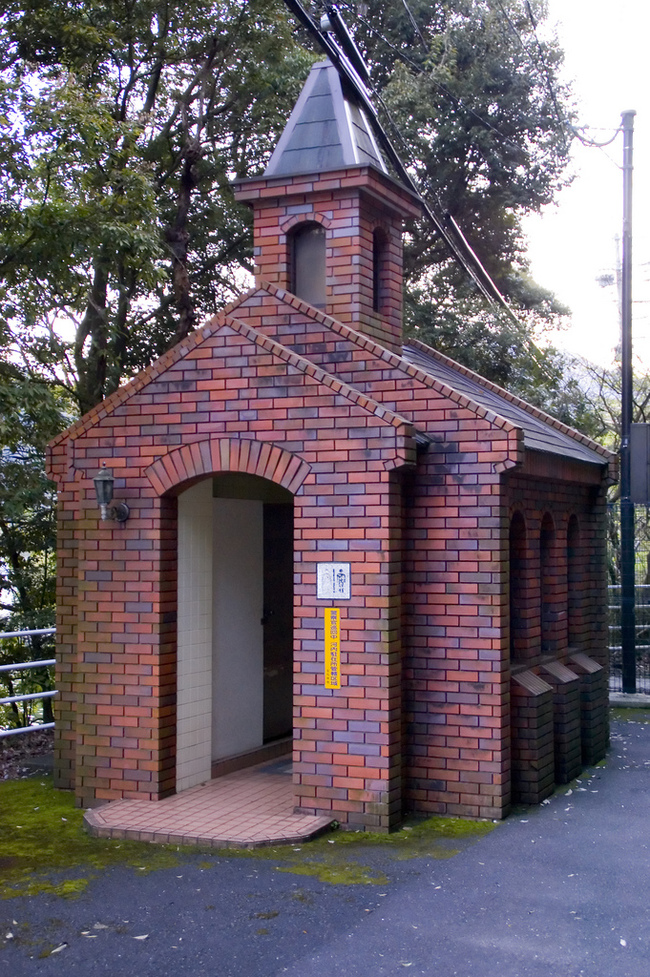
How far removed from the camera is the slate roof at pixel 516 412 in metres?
9.80

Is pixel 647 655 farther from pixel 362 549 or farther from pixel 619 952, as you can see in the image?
pixel 619 952

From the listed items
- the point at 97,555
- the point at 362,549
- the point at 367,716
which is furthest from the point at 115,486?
the point at 367,716

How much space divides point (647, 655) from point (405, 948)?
1167 centimetres

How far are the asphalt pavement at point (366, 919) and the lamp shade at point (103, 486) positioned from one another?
287cm

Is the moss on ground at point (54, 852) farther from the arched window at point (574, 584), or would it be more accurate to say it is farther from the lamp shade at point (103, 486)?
the arched window at point (574, 584)

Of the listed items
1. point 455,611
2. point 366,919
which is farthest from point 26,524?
point 366,919

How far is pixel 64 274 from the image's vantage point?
10.9m

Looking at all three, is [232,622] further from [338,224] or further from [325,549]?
[338,224]

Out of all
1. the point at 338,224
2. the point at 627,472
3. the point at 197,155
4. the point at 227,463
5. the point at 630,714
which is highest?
the point at 197,155

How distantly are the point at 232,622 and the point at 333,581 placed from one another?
6.95ft

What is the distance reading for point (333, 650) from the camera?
25.8 ft

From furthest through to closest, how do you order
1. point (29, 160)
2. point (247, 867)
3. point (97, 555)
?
point (29, 160)
point (97, 555)
point (247, 867)

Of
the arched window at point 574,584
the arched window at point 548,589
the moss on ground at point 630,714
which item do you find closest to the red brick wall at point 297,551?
the arched window at point 548,589

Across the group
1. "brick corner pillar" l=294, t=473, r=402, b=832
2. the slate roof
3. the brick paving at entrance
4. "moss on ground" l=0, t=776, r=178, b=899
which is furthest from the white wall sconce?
the slate roof
